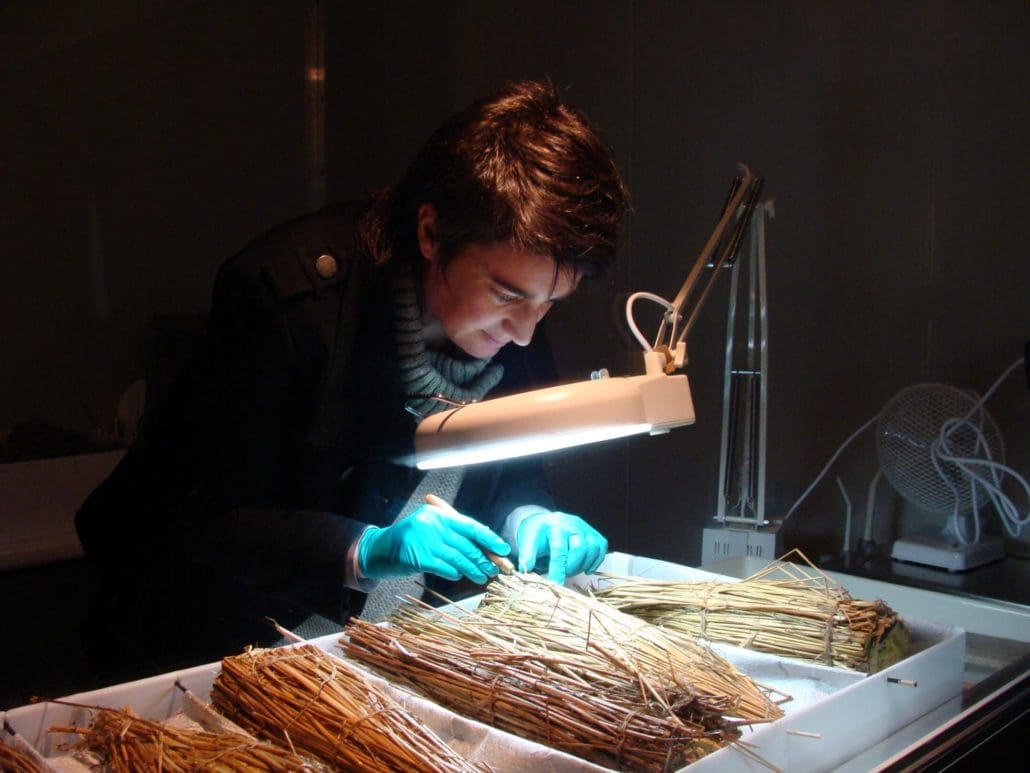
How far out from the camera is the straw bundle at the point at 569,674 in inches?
53.9

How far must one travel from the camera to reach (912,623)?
1.83 metres

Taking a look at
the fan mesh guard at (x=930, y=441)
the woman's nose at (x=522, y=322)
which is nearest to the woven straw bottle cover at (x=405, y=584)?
the woman's nose at (x=522, y=322)

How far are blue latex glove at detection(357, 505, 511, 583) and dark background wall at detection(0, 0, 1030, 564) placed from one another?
0.55 meters

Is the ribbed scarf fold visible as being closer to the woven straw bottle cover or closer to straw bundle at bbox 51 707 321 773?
the woven straw bottle cover

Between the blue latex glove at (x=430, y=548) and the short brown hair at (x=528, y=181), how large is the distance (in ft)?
1.44

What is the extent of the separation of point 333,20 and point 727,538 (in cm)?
144

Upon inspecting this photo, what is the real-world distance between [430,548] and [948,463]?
1.61 metres

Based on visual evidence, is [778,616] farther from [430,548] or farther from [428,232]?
[428,232]

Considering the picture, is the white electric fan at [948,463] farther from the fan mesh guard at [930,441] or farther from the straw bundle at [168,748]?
the straw bundle at [168,748]

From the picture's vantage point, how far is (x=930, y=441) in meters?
2.76

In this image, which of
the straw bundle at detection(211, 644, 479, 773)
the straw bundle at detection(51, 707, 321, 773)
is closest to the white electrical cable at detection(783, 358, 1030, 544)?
the straw bundle at detection(211, 644, 479, 773)

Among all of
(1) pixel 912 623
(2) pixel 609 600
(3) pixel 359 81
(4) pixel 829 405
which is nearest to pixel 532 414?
(2) pixel 609 600

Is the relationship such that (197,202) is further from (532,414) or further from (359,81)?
(532,414)

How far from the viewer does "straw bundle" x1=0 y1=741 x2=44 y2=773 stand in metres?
1.28
